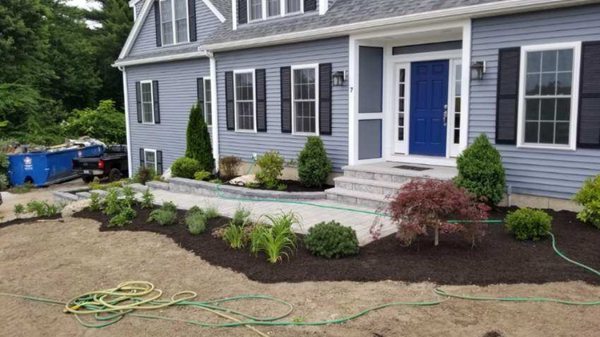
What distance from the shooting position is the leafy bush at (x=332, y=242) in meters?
5.80

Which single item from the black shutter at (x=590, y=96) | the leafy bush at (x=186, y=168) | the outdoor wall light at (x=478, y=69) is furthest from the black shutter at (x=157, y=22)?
the black shutter at (x=590, y=96)

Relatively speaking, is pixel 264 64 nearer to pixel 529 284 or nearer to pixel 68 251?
pixel 68 251

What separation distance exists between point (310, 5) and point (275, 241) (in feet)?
22.3

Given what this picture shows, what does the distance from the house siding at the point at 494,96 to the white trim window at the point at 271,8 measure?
4589mm

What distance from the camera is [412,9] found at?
28.4ft

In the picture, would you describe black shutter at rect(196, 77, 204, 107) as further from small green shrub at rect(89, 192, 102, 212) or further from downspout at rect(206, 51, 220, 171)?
small green shrub at rect(89, 192, 102, 212)

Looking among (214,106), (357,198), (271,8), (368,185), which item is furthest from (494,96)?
(214,106)

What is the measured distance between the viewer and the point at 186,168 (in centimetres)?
1185

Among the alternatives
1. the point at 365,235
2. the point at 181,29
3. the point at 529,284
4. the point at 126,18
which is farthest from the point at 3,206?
the point at 126,18

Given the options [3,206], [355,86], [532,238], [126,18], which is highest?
[126,18]

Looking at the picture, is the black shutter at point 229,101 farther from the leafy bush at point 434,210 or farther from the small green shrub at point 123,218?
the leafy bush at point 434,210

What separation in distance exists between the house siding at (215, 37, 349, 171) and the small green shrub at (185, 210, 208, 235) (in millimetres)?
3641

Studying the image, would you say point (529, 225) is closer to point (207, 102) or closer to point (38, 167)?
point (207, 102)

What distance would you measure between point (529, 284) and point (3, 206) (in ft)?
42.1
